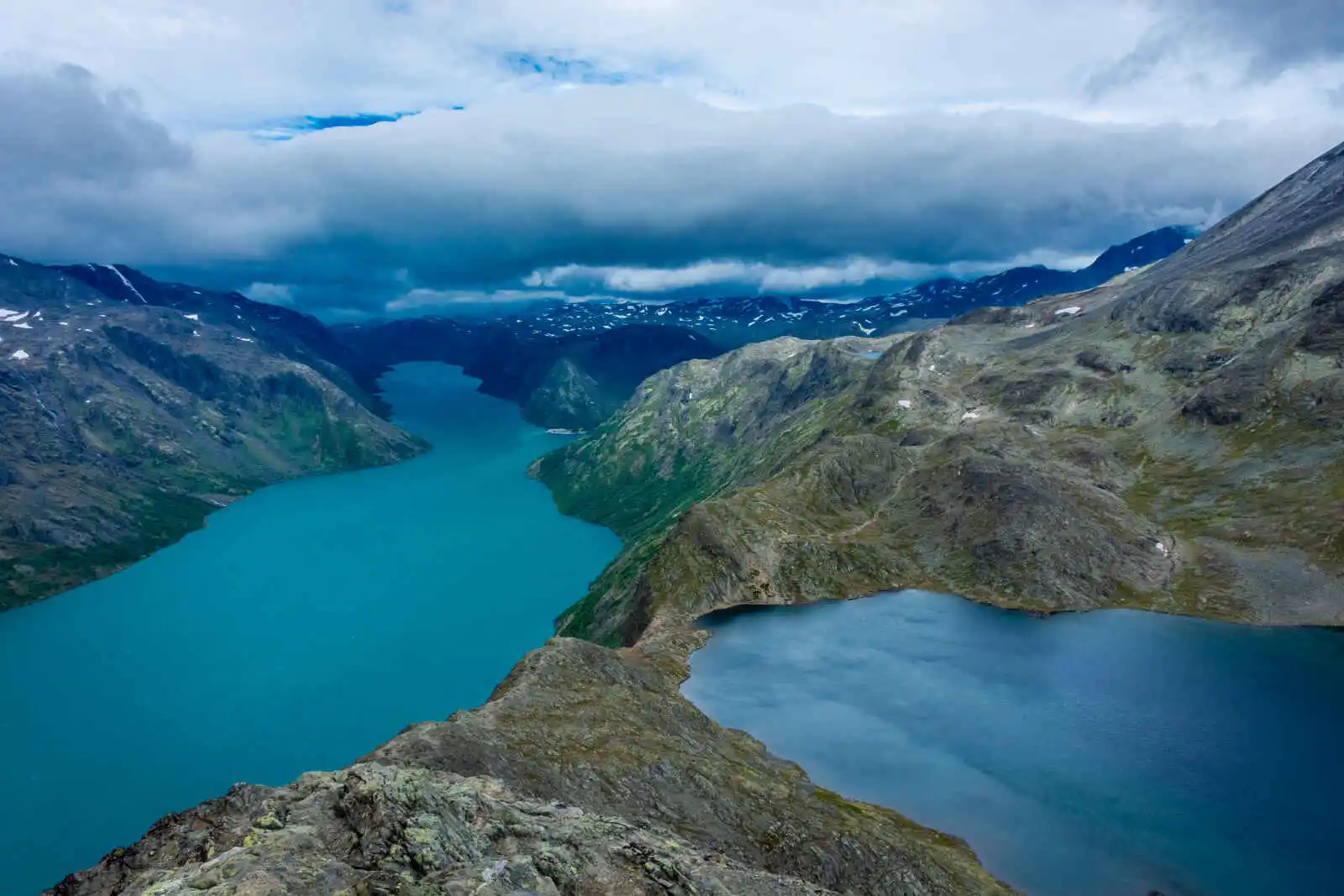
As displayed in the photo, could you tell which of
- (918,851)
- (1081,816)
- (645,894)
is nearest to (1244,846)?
(1081,816)

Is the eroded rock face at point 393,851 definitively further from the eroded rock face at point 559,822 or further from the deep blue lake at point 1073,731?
the deep blue lake at point 1073,731

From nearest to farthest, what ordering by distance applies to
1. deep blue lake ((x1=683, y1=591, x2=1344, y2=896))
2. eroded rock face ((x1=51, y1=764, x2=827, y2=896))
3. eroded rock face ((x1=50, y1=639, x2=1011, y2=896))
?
1. eroded rock face ((x1=51, y1=764, x2=827, y2=896))
2. eroded rock face ((x1=50, y1=639, x2=1011, y2=896))
3. deep blue lake ((x1=683, y1=591, x2=1344, y2=896))

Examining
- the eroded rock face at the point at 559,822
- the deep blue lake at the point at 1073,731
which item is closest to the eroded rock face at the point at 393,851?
the eroded rock face at the point at 559,822

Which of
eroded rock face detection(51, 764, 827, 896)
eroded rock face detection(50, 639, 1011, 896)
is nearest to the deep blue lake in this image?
eroded rock face detection(50, 639, 1011, 896)

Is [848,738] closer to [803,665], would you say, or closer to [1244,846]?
[803,665]

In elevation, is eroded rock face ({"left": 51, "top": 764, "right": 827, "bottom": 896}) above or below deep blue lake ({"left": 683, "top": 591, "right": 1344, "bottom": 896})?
above

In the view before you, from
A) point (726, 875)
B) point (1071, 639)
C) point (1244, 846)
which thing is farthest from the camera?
point (1071, 639)

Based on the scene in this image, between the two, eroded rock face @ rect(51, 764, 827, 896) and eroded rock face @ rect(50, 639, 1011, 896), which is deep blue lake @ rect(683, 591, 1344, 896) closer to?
eroded rock face @ rect(50, 639, 1011, 896)
